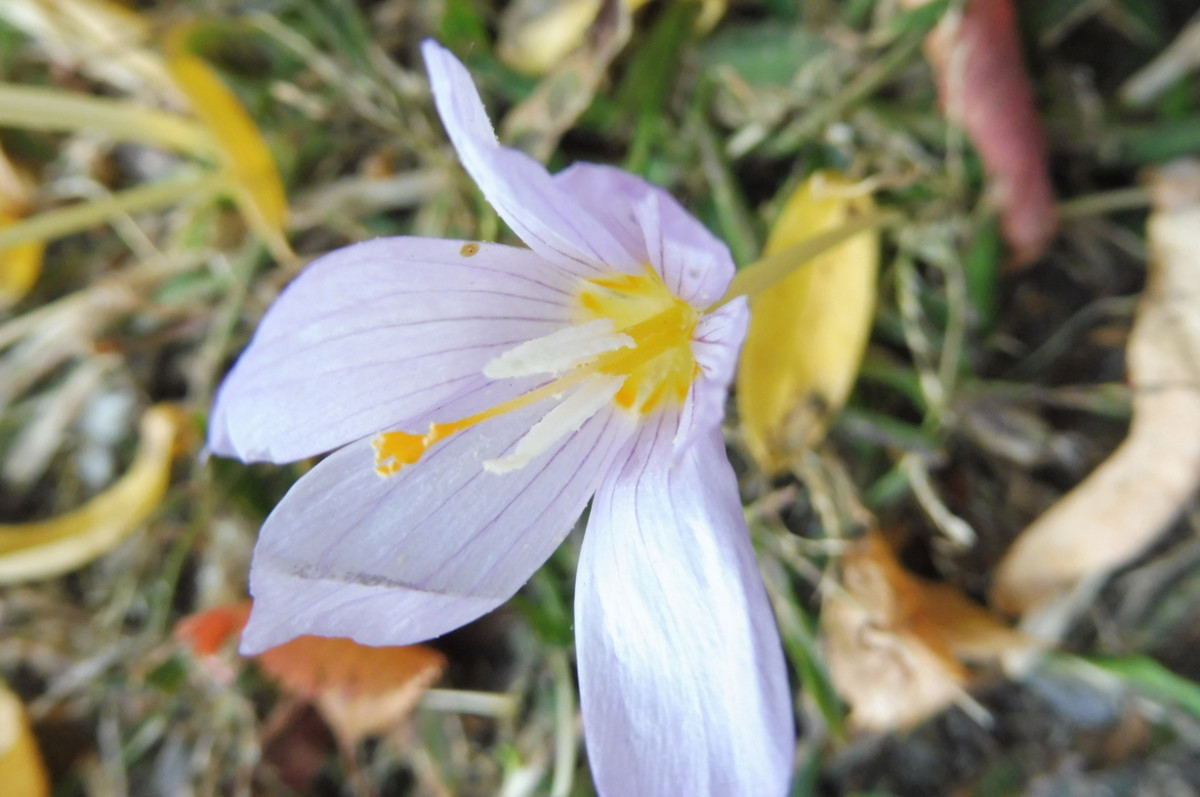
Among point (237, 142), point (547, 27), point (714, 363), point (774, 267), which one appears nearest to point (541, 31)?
point (547, 27)

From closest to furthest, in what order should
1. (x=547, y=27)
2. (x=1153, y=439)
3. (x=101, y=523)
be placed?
(x=1153, y=439) < (x=547, y=27) < (x=101, y=523)

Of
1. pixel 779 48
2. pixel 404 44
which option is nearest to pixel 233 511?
pixel 404 44

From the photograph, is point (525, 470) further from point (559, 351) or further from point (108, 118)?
point (108, 118)

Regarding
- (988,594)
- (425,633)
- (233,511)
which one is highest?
(425,633)

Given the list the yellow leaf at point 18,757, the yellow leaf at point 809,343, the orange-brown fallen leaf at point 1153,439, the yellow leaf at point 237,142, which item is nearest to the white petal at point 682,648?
the yellow leaf at point 809,343

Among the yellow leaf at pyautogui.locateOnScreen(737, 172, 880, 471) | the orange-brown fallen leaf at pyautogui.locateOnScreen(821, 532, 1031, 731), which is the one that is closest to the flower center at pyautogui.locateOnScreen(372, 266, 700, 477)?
the yellow leaf at pyautogui.locateOnScreen(737, 172, 880, 471)

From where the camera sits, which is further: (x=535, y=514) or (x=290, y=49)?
(x=290, y=49)

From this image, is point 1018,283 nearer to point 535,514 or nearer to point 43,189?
point 535,514
